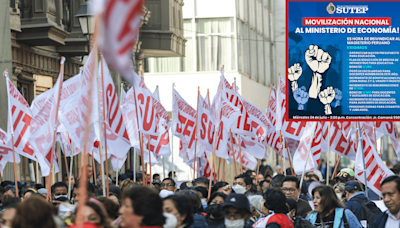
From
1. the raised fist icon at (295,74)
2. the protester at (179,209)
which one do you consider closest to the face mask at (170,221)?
the protester at (179,209)

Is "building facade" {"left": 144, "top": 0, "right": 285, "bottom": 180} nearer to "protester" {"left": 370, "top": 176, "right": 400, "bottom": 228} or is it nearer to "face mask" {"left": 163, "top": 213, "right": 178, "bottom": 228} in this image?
→ "protester" {"left": 370, "top": 176, "right": 400, "bottom": 228}

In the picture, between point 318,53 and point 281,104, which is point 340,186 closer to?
point 318,53

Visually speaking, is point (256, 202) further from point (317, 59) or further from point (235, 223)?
point (317, 59)

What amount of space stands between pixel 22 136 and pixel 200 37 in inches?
983

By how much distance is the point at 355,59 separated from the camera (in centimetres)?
979

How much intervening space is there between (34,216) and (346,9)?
270 inches

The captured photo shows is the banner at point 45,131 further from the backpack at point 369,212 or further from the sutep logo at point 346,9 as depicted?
the backpack at point 369,212

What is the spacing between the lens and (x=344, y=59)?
9.80 metres

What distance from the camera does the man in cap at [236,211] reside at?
5723 millimetres

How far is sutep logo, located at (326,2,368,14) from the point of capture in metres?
9.73

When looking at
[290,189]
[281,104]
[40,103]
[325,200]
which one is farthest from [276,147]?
[325,200]

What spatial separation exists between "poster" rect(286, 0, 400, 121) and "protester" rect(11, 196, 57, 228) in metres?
6.17

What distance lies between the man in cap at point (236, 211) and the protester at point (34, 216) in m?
1.99

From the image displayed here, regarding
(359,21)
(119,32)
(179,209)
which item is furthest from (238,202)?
(359,21)
